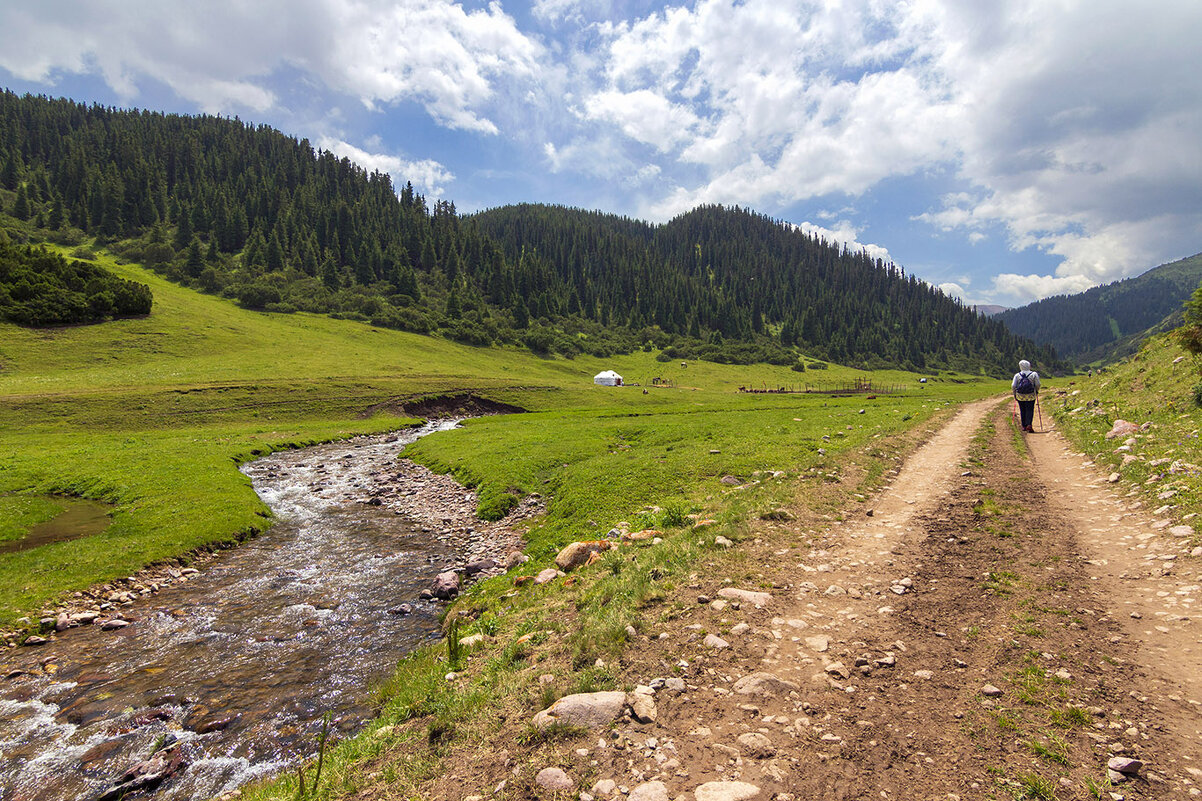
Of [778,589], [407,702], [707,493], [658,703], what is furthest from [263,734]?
[707,493]

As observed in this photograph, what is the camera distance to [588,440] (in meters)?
36.3

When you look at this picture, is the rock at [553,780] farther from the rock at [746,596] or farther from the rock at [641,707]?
the rock at [746,596]

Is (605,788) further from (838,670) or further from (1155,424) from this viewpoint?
(1155,424)

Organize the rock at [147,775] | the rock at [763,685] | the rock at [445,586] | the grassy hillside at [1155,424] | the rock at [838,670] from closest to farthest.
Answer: the rock at [763,685] < the rock at [838,670] < the rock at [147,775] < the grassy hillside at [1155,424] < the rock at [445,586]

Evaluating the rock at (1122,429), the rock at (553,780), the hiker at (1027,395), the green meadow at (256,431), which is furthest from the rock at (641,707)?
the hiker at (1027,395)

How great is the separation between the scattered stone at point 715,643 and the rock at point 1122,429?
2104 cm

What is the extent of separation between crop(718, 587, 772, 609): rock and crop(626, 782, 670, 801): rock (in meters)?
4.28

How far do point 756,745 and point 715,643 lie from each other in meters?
2.15

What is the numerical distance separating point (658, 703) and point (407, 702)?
4.82 meters

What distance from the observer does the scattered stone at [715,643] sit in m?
7.26

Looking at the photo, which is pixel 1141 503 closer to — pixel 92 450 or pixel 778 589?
pixel 778 589

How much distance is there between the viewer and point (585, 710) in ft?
19.9

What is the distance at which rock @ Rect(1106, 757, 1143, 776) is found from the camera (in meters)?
4.28

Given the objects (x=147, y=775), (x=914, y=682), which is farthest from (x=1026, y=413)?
(x=147, y=775)
